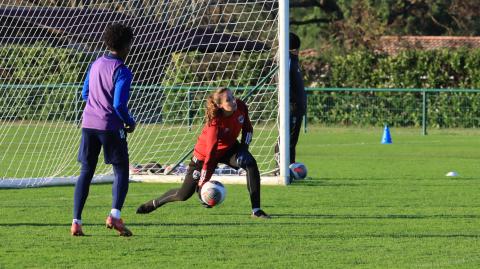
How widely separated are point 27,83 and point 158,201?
47.8ft

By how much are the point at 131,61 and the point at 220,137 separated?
1002 centimetres

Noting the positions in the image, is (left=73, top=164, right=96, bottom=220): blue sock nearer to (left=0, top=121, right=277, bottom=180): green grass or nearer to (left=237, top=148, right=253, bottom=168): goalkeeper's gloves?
(left=237, top=148, right=253, bottom=168): goalkeeper's gloves

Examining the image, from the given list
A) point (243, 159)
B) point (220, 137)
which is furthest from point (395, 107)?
point (220, 137)

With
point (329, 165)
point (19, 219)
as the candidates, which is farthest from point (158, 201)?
point (329, 165)

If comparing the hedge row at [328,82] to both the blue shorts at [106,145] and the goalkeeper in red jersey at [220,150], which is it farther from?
the blue shorts at [106,145]

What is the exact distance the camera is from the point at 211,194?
12.3 meters

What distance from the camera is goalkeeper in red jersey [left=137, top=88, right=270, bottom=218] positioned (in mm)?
12266

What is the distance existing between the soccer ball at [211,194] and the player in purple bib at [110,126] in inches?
63.4

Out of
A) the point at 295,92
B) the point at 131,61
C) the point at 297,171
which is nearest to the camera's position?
the point at 297,171

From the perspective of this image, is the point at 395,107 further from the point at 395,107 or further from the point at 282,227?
the point at 282,227

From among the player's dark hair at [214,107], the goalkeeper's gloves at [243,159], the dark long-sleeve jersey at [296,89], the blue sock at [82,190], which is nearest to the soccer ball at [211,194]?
the goalkeeper's gloves at [243,159]

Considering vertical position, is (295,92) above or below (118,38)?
below

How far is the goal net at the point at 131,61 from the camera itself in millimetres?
18609

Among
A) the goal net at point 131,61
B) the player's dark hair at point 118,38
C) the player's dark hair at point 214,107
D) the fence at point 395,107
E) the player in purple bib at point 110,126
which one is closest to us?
the player in purple bib at point 110,126
